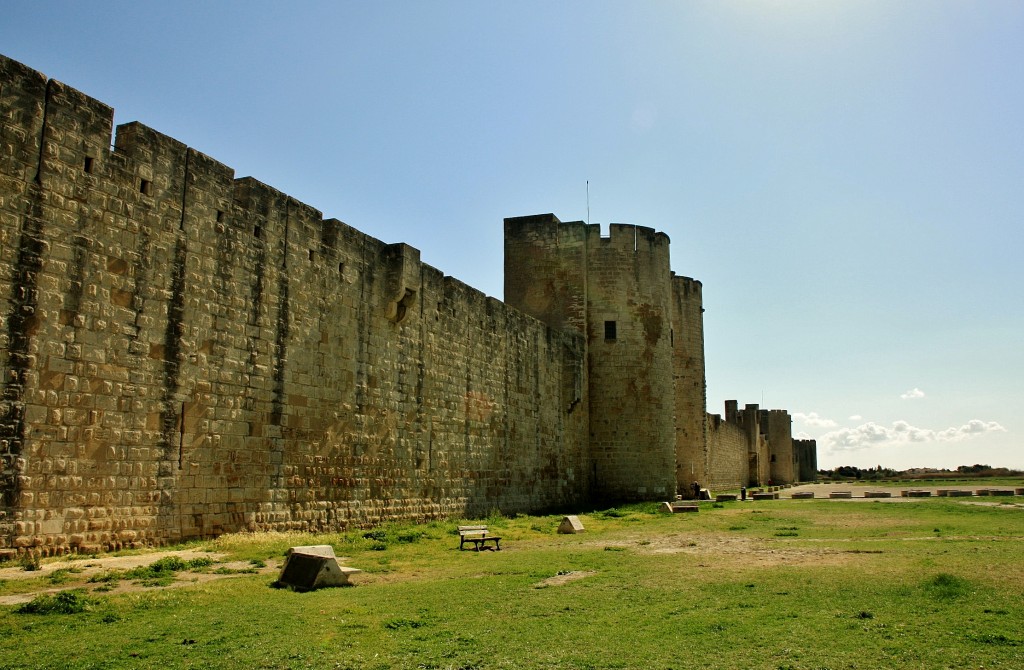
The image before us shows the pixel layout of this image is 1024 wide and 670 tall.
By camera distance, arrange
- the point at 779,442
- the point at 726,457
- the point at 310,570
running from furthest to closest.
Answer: the point at 779,442 < the point at 726,457 < the point at 310,570

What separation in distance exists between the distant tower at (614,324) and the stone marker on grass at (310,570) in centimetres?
1876

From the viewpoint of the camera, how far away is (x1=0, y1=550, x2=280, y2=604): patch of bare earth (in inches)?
314

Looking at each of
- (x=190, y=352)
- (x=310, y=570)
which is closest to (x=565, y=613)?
(x=310, y=570)

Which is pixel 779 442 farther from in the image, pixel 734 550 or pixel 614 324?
pixel 734 550

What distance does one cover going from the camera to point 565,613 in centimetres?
723

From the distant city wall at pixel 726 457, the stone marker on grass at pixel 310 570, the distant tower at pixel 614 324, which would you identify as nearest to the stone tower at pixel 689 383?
the distant city wall at pixel 726 457

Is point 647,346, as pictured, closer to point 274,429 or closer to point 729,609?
point 274,429

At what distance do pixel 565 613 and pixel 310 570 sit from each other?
9.31ft

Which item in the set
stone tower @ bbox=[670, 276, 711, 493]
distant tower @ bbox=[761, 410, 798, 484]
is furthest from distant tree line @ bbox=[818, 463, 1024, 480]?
stone tower @ bbox=[670, 276, 711, 493]

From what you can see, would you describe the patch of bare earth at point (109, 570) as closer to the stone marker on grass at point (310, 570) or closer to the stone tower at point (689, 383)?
the stone marker on grass at point (310, 570)

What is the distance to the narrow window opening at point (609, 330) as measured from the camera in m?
27.3

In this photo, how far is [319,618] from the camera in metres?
6.92

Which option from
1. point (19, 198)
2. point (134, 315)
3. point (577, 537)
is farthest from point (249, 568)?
point (577, 537)

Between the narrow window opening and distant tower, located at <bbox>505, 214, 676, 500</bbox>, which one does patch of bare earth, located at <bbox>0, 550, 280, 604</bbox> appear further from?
the narrow window opening
